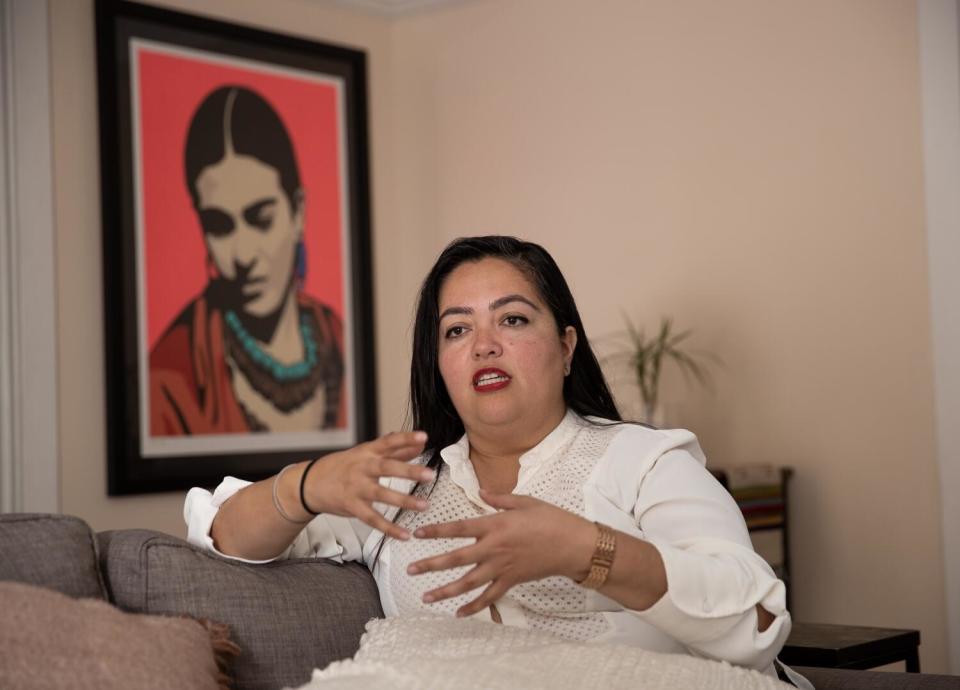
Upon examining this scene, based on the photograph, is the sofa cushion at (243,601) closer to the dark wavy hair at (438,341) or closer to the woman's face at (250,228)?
the dark wavy hair at (438,341)

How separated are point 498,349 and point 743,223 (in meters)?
2.35

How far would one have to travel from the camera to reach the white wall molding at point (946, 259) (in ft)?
11.8

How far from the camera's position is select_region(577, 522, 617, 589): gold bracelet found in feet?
4.76

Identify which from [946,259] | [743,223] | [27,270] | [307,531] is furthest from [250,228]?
[307,531]

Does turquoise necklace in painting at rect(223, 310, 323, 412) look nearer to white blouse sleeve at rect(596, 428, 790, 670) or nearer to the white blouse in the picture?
the white blouse

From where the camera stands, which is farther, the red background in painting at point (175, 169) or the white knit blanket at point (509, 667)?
the red background in painting at point (175, 169)

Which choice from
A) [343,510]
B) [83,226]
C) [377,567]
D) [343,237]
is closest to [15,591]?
[343,510]

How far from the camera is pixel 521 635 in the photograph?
63.4 inches

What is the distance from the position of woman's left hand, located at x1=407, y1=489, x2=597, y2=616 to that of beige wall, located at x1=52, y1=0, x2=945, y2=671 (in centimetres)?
253

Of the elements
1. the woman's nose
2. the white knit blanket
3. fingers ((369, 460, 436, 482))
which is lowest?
the white knit blanket

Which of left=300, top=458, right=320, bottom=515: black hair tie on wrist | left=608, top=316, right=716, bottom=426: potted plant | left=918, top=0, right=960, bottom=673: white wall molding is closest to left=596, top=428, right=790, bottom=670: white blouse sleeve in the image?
left=300, top=458, right=320, bottom=515: black hair tie on wrist

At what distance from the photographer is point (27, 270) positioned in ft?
12.8

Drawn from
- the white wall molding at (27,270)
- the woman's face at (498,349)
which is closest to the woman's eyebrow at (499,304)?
the woman's face at (498,349)

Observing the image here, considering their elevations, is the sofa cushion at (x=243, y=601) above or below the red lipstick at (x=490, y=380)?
below
